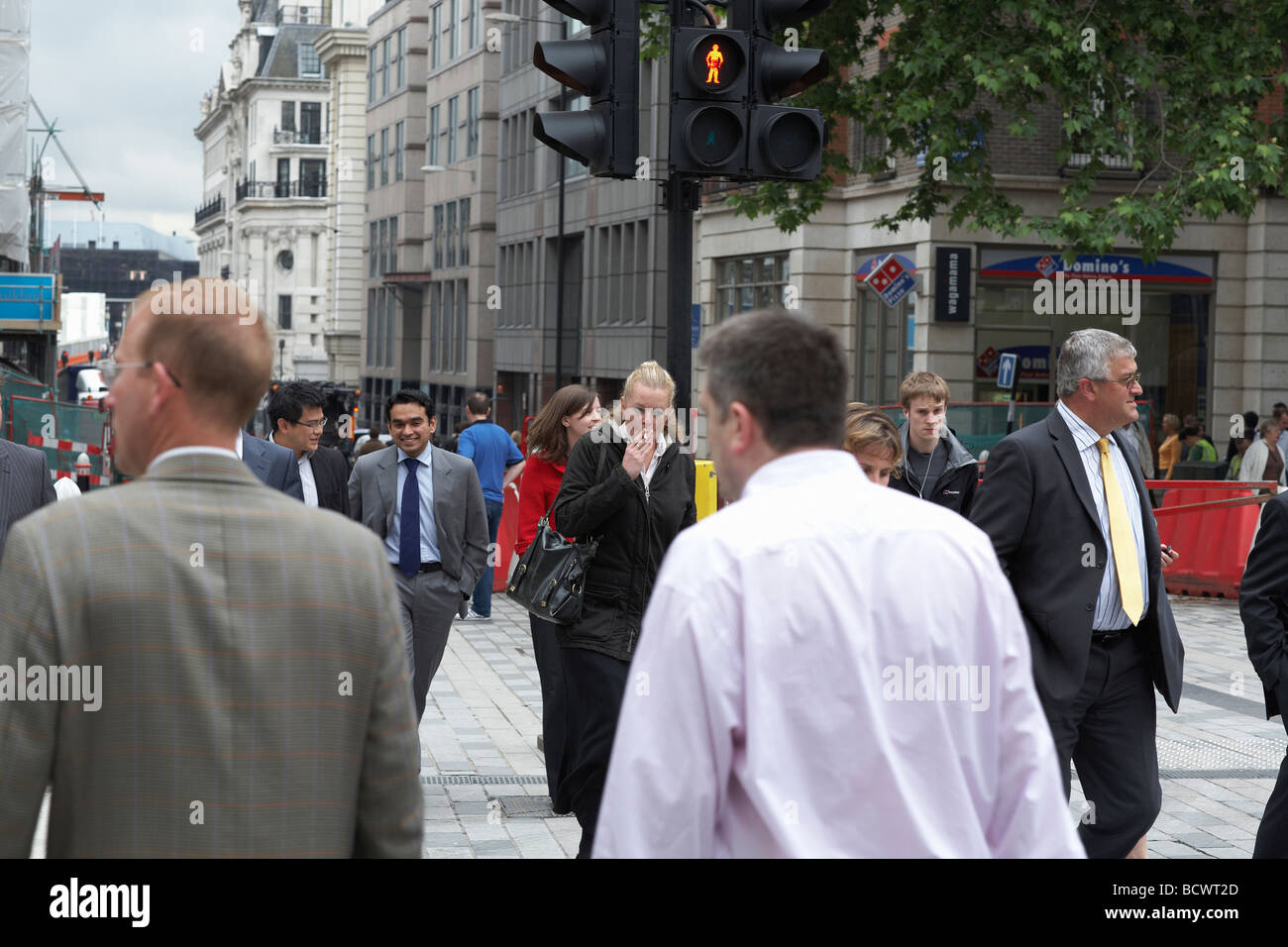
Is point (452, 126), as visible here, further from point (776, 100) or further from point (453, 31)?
point (776, 100)

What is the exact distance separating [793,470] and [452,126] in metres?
59.7

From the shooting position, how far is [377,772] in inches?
112

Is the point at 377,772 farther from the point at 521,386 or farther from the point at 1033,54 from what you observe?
the point at 521,386

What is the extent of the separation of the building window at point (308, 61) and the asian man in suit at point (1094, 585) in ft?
355

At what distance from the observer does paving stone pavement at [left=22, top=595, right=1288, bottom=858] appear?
7250 mm

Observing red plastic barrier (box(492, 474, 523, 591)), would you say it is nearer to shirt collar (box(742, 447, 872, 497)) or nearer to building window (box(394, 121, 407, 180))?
shirt collar (box(742, 447, 872, 497))

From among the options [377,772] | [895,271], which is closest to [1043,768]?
[377,772]

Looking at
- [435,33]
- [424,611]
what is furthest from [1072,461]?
[435,33]

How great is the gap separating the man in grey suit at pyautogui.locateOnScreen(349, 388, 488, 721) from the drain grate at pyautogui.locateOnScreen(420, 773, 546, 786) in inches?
19.0

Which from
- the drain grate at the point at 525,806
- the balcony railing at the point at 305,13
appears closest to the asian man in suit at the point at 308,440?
the drain grate at the point at 525,806

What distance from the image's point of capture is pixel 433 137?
63.5m

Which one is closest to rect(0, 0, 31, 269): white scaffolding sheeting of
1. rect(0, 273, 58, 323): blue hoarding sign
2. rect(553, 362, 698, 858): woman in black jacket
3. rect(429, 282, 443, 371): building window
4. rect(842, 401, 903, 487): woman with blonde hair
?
rect(0, 273, 58, 323): blue hoarding sign
